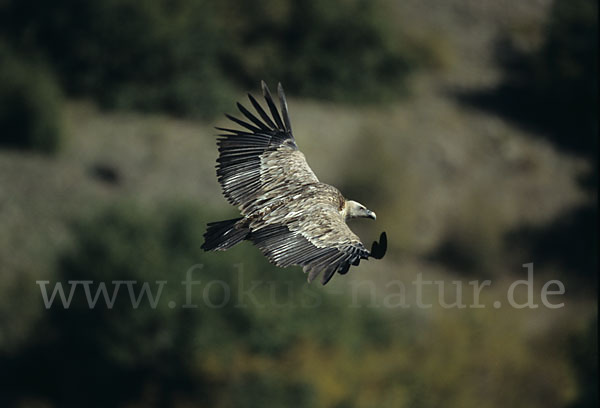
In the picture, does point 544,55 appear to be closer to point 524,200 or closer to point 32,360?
point 524,200

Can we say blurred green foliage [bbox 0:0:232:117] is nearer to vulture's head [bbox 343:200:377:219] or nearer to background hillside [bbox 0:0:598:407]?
background hillside [bbox 0:0:598:407]

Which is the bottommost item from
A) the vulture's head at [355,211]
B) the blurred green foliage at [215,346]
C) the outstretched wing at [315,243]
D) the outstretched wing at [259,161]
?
the outstretched wing at [315,243]

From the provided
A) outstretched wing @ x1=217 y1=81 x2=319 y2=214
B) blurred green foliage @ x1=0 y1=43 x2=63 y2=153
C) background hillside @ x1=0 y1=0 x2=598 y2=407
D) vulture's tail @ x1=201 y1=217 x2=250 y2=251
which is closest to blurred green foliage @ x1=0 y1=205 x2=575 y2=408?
background hillside @ x1=0 y1=0 x2=598 y2=407

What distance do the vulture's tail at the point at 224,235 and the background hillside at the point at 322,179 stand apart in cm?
2122

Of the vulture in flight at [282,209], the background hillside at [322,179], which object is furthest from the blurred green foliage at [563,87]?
the vulture in flight at [282,209]

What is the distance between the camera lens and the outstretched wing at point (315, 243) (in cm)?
1034

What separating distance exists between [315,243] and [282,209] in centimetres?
88

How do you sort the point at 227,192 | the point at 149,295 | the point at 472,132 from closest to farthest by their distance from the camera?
the point at 227,192 → the point at 149,295 → the point at 472,132

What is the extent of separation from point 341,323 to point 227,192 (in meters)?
25.1

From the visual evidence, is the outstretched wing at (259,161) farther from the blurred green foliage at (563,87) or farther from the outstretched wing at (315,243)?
the blurred green foliage at (563,87)

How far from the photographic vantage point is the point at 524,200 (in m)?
47.7

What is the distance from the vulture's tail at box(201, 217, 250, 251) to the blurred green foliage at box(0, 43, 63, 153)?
33527 millimetres

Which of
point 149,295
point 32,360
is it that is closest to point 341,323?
point 149,295

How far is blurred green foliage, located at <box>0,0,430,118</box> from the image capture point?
169 ft
